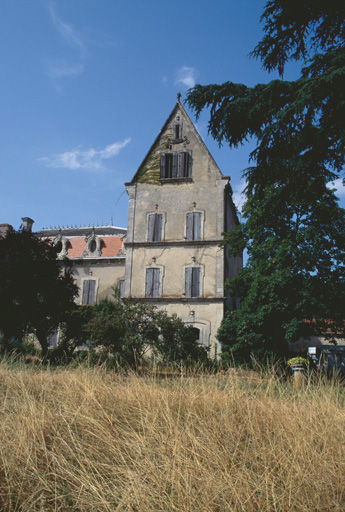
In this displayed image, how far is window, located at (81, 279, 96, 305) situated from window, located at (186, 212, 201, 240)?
7.73m

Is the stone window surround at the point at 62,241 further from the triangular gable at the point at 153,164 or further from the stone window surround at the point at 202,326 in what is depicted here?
the stone window surround at the point at 202,326

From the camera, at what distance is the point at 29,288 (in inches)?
678

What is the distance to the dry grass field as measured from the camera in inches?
127

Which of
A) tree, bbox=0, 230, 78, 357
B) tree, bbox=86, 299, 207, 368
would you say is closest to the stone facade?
tree, bbox=0, 230, 78, 357

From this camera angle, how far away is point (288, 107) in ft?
24.9

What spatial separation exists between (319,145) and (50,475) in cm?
723

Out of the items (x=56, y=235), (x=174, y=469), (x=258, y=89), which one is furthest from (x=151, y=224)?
(x=174, y=469)

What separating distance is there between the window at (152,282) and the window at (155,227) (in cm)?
172

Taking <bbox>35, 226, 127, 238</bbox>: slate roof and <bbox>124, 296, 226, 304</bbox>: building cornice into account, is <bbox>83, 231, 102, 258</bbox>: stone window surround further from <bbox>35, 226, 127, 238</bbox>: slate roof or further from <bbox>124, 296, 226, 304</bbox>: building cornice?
<bbox>124, 296, 226, 304</bbox>: building cornice

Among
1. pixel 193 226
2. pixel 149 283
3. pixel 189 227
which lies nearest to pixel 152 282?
pixel 149 283

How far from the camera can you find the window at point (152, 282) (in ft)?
73.5

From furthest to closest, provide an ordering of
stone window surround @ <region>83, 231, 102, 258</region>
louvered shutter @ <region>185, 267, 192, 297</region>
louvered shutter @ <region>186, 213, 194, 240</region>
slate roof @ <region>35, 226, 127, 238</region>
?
slate roof @ <region>35, 226, 127, 238</region> → stone window surround @ <region>83, 231, 102, 258</region> → louvered shutter @ <region>186, 213, 194, 240</region> → louvered shutter @ <region>185, 267, 192, 297</region>

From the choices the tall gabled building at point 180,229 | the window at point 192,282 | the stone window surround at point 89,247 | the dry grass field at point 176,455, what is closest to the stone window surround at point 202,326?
the tall gabled building at point 180,229

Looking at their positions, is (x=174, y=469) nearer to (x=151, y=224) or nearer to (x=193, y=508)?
(x=193, y=508)
